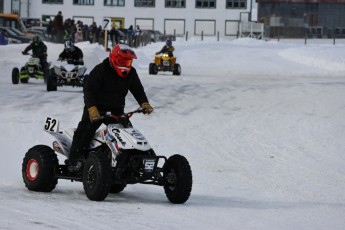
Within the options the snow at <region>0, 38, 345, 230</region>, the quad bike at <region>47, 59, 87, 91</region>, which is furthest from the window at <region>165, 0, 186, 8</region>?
the quad bike at <region>47, 59, 87, 91</region>

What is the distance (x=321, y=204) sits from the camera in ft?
34.1

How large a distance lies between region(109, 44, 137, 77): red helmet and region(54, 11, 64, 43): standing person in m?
38.4

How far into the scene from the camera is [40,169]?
1019 cm

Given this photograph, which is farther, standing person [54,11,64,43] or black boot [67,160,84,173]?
standing person [54,11,64,43]

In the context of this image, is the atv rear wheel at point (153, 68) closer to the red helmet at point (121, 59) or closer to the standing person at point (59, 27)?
the standing person at point (59, 27)

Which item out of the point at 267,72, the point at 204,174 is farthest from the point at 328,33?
the point at 204,174

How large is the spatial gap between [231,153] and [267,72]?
25.5 metres

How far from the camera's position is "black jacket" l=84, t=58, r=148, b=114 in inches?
386

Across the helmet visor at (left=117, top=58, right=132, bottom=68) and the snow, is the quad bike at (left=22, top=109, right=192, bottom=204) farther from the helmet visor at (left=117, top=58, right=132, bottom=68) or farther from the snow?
the helmet visor at (left=117, top=58, right=132, bottom=68)

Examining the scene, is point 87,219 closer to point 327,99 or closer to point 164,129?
point 164,129

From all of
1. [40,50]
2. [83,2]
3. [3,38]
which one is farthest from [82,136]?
[83,2]

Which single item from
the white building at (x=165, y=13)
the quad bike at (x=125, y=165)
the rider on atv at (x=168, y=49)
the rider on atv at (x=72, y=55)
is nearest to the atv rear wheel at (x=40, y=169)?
the quad bike at (x=125, y=165)

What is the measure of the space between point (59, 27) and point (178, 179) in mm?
40018

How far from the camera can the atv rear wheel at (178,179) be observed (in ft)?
31.3
